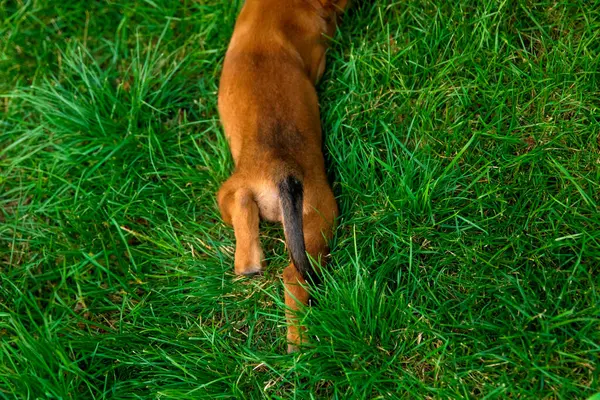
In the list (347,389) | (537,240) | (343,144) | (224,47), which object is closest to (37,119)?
(224,47)

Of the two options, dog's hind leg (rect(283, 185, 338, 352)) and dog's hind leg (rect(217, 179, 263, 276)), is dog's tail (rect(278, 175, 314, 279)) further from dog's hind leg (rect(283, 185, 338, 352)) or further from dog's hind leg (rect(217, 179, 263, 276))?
dog's hind leg (rect(217, 179, 263, 276))

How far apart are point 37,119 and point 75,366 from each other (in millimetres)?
1861

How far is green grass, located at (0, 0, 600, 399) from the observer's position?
3035 millimetres

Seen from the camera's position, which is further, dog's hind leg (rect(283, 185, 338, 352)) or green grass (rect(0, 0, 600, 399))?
dog's hind leg (rect(283, 185, 338, 352))

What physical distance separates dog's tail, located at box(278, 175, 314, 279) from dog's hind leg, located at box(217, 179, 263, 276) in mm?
220

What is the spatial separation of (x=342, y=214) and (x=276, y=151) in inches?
22.0

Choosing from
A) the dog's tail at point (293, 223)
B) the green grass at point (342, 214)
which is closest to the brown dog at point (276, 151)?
the dog's tail at point (293, 223)

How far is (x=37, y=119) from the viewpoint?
4277mm

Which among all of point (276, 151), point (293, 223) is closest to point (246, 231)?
point (293, 223)

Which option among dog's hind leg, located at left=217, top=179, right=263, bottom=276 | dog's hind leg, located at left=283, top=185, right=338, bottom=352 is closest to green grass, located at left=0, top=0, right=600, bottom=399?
dog's hind leg, located at left=283, top=185, right=338, bottom=352

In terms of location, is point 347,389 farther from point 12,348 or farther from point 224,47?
point 224,47

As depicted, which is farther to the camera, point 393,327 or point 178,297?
point 178,297

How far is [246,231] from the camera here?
3281 mm

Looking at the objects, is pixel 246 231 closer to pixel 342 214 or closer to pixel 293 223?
pixel 293 223
